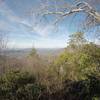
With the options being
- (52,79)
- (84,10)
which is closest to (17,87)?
(52,79)

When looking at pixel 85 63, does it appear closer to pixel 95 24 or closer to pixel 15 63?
pixel 95 24

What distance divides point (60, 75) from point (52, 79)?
0.95m

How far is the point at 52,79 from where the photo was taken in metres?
13.2

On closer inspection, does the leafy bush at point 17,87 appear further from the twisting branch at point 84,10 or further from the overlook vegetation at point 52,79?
the twisting branch at point 84,10

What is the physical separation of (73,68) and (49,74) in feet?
8.91

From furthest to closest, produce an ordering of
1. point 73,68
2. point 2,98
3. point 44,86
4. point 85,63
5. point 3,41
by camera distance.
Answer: point 85,63 < point 73,68 < point 3,41 < point 44,86 < point 2,98

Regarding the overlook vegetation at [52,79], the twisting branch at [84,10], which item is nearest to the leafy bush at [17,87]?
the overlook vegetation at [52,79]

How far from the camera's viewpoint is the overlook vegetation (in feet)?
37.6

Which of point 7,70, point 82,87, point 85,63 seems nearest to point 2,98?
point 7,70

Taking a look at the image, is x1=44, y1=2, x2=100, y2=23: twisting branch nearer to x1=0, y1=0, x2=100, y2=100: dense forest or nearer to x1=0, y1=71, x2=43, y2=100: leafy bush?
x1=0, y1=0, x2=100, y2=100: dense forest

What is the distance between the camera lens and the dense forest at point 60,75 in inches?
454

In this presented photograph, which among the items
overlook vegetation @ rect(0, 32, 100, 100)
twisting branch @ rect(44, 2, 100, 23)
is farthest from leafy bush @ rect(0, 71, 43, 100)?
twisting branch @ rect(44, 2, 100, 23)

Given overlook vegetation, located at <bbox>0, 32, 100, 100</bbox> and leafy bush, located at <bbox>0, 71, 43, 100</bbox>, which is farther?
overlook vegetation, located at <bbox>0, 32, 100, 100</bbox>

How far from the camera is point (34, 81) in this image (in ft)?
40.8
